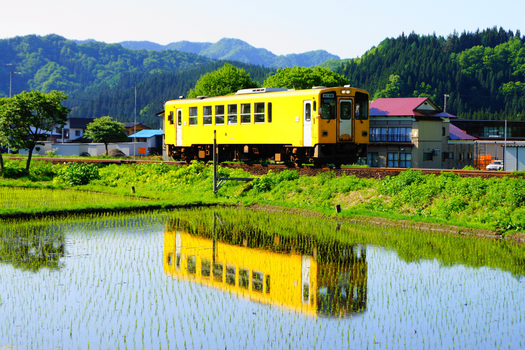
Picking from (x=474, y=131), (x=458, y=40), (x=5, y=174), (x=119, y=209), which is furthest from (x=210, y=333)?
(x=458, y=40)

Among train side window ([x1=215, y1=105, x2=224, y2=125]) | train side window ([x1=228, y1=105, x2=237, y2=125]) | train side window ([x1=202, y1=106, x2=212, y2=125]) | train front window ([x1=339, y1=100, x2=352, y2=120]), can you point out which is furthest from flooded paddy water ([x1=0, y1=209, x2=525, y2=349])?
train side window ([x1=202, y1=106, x2=212, y2=125])

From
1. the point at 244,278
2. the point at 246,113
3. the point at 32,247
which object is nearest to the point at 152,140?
the point at 246,113

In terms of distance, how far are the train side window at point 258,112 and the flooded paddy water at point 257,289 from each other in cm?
994

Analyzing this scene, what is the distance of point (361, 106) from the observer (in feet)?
75.9

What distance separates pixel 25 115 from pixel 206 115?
572 inches

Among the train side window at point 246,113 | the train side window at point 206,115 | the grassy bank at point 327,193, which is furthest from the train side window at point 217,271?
the train side window at point 206,115

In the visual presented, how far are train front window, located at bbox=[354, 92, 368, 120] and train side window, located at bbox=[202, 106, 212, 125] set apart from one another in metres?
7.96

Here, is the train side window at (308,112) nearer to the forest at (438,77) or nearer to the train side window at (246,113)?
the train side window at (246,113)

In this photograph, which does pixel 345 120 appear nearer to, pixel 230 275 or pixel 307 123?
pixel 307 123

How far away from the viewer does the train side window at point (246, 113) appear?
2496cm

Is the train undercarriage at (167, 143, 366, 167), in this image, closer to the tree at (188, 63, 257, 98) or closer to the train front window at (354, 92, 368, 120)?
the train front window at (354, 92, 368, 120)

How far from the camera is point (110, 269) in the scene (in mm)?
11086

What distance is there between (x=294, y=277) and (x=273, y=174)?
44.2 ft

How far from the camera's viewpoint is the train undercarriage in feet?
74.3
